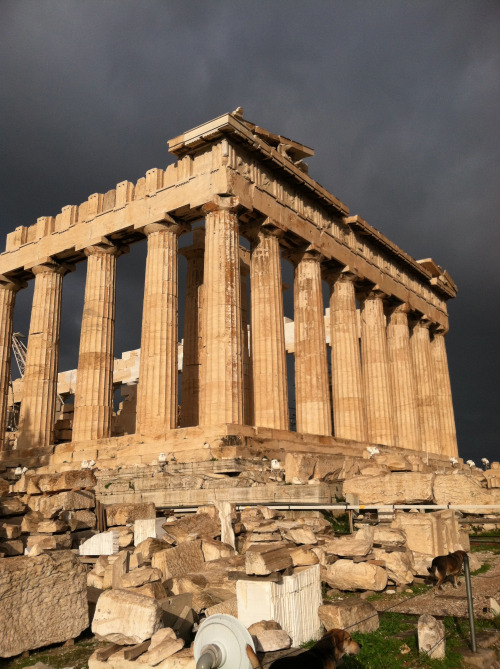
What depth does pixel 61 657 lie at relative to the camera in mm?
7102

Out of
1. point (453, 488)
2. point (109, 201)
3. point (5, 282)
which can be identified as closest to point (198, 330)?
point (109, 201)

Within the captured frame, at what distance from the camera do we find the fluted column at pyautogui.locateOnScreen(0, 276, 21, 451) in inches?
1146

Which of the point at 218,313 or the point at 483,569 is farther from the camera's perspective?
the point at 218,313

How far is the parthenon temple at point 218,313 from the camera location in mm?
22141

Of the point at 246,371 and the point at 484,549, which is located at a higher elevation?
the point at 246,371

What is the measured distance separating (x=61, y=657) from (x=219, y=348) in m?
14.8

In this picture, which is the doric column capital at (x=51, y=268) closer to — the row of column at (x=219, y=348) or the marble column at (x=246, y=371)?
the row of column at (x=219, y=348)

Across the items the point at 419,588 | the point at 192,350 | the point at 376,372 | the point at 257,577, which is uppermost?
the point at 192,350

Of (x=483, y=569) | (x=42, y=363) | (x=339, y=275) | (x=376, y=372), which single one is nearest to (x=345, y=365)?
(x=376, y=372)

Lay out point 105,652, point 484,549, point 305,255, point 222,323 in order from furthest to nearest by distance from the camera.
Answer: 1. point 305,255
2. point 222,323
3. point 484,549
4. point 105,652

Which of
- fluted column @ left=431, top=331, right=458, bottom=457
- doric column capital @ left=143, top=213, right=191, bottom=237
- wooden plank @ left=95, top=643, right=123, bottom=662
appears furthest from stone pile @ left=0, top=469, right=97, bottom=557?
fluted column @ left=431, top=331, right=458, bottom=457

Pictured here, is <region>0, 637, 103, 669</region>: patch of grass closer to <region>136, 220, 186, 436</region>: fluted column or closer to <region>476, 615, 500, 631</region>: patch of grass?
<region>476, 615, 500, 631</region>: patch of grass

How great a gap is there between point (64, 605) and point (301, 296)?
2059 cm

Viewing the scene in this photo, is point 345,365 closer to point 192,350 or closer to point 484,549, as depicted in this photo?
point 192,350
